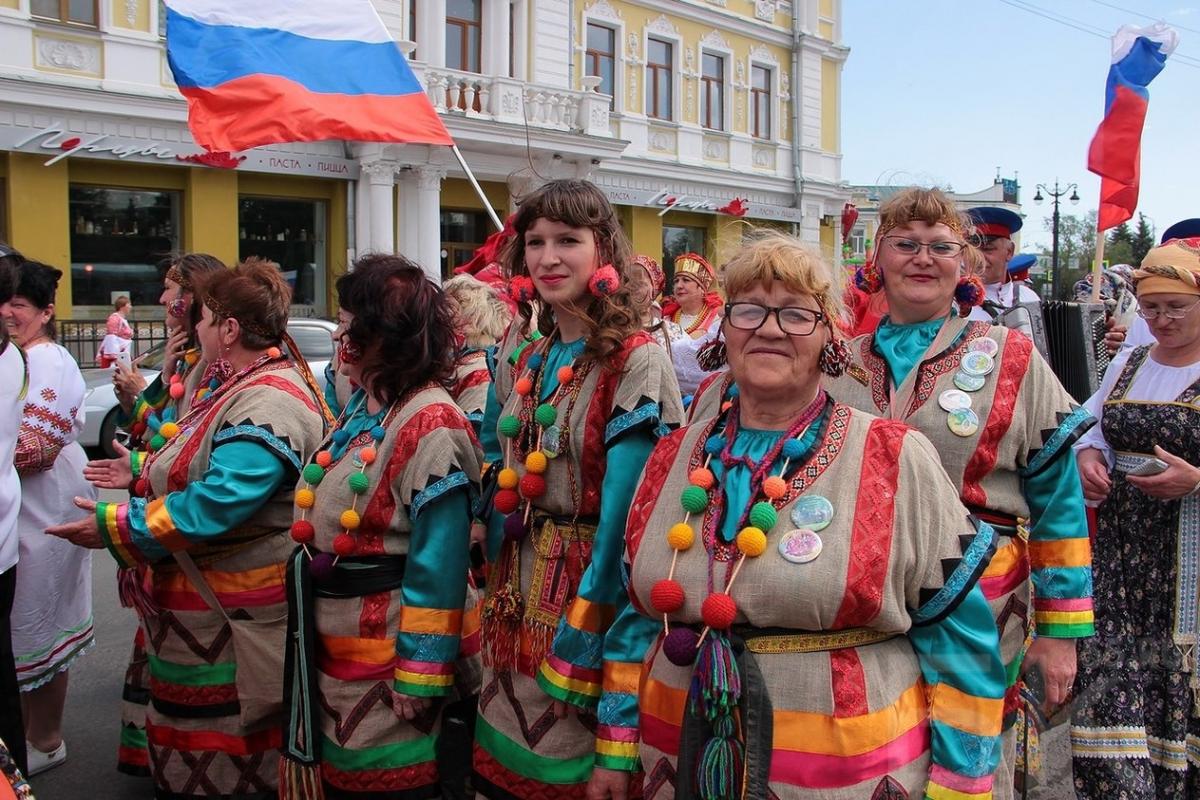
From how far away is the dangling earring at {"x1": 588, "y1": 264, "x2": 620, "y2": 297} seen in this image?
2779mm

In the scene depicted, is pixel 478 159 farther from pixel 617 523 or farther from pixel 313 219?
pixel 617 523

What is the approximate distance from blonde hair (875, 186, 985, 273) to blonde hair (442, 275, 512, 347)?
247 centimetres

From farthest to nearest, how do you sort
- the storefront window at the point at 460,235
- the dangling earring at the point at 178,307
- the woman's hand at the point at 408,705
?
the storefront window at the point at 460,235 → the dangling earring at the point at 178,307 → the woman's hand at the point at 408,705

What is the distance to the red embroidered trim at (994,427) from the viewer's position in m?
2.69

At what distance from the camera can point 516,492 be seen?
2820 millimetres

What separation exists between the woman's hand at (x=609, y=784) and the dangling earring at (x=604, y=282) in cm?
121

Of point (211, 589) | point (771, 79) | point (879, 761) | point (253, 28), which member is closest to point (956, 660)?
point (879, 761)

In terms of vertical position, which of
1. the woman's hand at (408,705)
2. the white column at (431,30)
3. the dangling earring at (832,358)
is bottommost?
the woman's hand at (408,705)

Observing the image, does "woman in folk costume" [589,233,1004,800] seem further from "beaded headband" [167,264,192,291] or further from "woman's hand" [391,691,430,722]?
"beaded headband" [167,264,192,291]

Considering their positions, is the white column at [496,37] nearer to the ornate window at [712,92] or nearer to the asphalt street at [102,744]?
the ornate window at [712,92]

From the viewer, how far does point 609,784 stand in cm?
223

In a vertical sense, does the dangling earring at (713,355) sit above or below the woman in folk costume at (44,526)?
above

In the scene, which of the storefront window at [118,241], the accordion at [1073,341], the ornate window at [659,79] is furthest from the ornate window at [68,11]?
the accordion at [1073,341]

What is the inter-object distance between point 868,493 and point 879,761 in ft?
1.62
